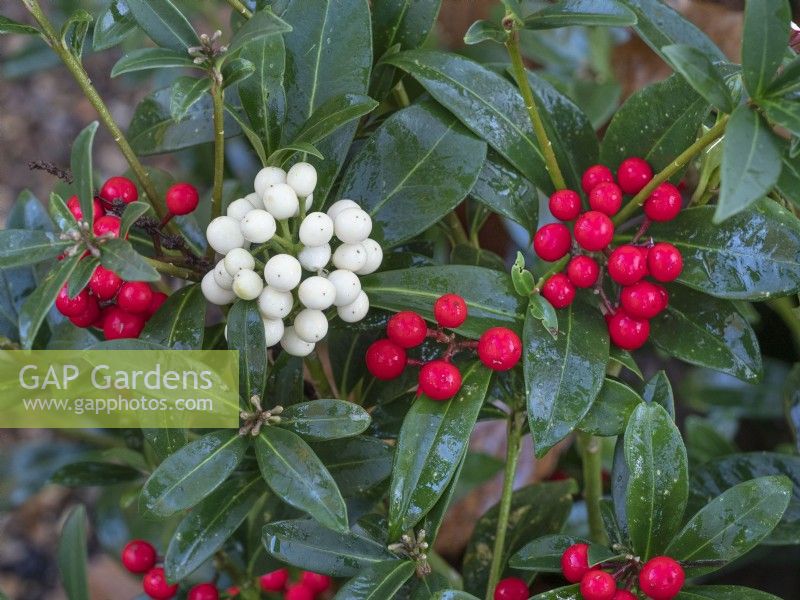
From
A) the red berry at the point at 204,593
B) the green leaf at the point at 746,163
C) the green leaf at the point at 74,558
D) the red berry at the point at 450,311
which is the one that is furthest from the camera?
the green leaf at the point at 74,558

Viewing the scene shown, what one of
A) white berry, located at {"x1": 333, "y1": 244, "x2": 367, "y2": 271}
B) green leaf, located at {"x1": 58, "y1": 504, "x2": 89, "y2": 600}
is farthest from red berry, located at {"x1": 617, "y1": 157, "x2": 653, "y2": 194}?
green leaf, located at {"x1": 58, "y1": 504, "x2": 89, "y2": 600}

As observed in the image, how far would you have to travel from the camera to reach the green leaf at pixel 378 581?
833mm

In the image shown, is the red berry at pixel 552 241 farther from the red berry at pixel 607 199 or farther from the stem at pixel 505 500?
the stem at pixel 505 500

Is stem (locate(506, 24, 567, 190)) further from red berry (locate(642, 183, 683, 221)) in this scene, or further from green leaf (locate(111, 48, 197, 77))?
green leaf (locate(111, 48, 197, 77))

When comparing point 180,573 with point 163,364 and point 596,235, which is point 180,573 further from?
point 596,235

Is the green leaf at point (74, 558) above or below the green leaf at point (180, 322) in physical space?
below

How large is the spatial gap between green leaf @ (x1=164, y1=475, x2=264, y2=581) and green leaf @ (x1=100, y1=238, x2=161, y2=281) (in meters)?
0.30

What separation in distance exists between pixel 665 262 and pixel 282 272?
37 cm

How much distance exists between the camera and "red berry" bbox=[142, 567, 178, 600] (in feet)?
3.63

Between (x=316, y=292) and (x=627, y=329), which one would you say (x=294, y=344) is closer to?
(x=316, y=292)

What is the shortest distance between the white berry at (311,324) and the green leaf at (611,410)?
0.27 metres

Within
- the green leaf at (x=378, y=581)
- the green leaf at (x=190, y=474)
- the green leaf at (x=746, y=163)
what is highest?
the green leaf at (x=746, y=163)

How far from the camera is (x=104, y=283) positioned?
0.86 metres

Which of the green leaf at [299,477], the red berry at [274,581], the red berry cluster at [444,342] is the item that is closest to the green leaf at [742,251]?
the red berry cluster at [444,342]
